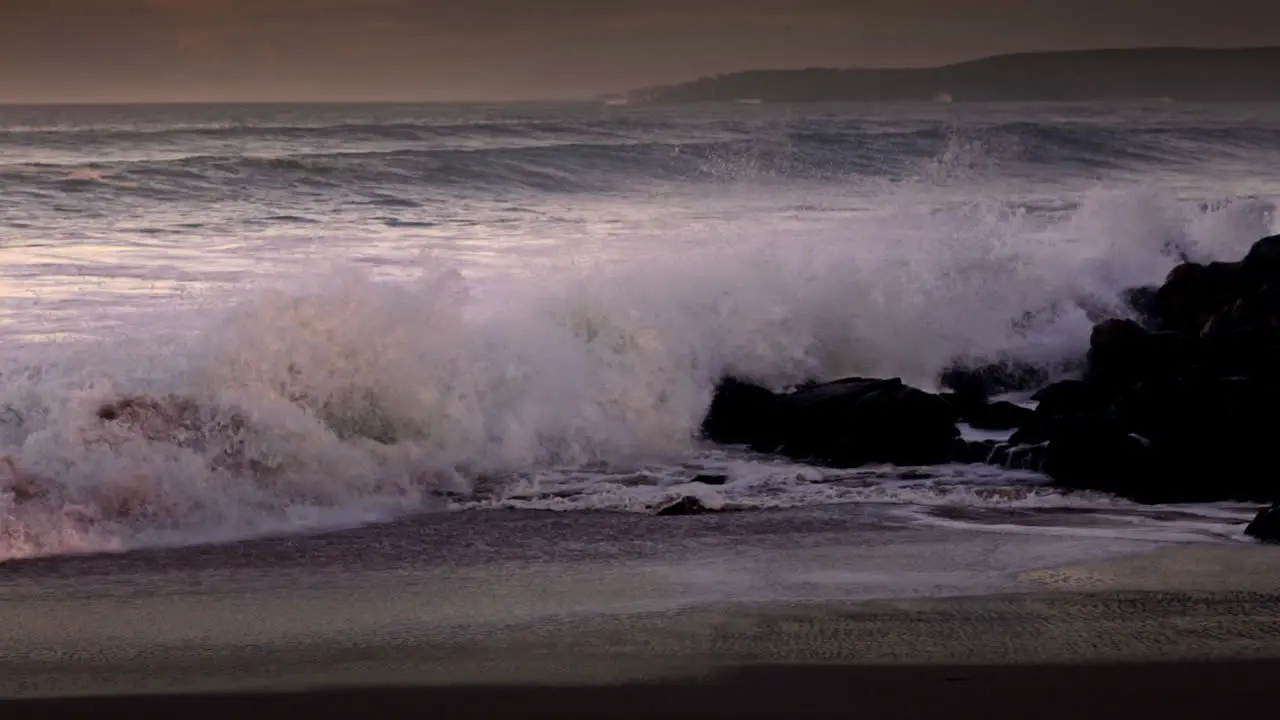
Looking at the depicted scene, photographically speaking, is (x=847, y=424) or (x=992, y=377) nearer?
(x=847, y=424)

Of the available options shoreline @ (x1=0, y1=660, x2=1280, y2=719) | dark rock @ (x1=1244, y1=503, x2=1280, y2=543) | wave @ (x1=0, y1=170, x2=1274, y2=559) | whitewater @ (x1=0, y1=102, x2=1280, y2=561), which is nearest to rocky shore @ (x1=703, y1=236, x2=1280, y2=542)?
dark rock @ (x1=1244, y1=503, x2=1280, y2=543)

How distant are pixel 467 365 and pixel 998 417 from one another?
3.50 m

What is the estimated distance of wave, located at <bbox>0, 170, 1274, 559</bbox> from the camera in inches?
288

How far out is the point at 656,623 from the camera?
16.9 ft

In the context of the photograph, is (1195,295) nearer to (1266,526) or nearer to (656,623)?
(1266,526)

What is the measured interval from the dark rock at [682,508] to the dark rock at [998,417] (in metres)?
2.92

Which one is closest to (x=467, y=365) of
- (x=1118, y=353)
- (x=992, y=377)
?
(x=992, y=377)

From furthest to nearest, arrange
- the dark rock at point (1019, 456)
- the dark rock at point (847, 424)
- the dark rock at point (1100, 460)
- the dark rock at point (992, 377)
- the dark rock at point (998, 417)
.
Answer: the dark rock at point (992, 377) → the dark rock at point (998, 417) → the dark rock at point (847, 424) → the dark rock at point (1019, 456) → the dark rock at point (1100, 460)

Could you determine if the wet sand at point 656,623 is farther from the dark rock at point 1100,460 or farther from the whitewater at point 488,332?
the dark rock at point 1100,460

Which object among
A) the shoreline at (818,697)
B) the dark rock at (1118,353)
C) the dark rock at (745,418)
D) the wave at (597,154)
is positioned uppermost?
the shoreline at (818,697)

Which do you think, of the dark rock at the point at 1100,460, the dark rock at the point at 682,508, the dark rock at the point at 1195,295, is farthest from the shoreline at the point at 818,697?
the dark rock at the point at 1195,295

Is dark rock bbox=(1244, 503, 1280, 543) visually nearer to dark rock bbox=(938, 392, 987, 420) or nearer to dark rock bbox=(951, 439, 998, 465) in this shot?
dark rock bbox=(951, 439, 998, 465)

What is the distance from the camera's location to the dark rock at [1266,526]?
21.1 ft

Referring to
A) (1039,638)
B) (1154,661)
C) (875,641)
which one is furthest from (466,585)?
(1154,661)
